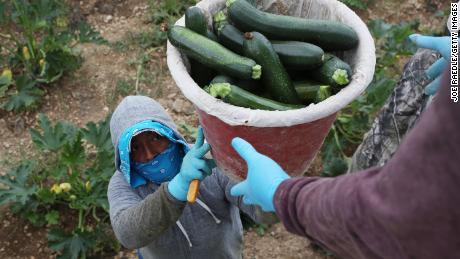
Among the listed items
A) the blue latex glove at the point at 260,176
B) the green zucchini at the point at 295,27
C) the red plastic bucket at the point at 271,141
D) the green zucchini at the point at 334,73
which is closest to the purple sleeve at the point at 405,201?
the blue latex glove at the point at 260,176

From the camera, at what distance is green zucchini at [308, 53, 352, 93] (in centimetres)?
175

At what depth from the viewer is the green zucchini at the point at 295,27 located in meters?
1.85

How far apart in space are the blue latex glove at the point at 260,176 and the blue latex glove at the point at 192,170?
298mm

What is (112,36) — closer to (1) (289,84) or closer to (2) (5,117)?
(2) (5,117)

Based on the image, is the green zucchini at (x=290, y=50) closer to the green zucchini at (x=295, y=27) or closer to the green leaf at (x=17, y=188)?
the green zucchini at (x=295, y=27)

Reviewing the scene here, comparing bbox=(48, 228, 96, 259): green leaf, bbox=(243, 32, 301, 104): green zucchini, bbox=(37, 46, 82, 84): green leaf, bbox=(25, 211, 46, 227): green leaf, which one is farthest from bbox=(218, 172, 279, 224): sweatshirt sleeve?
bbox=(37, 46, 82, 84): green leaf

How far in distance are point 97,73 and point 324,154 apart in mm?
2226

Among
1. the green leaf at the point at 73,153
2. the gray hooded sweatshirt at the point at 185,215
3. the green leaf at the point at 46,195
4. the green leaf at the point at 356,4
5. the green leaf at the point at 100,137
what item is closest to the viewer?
the gray hooded sweatshirt at the point at 185,215

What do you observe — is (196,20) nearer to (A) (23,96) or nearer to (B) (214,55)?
(B) (214,55)

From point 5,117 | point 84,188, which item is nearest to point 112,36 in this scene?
point 5,117

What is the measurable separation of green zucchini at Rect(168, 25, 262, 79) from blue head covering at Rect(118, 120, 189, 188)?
1.93 ft

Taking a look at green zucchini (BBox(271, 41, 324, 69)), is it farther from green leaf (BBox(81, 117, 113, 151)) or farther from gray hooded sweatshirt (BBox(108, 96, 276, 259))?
green leaf (BBox(81, 117, 113, 151))

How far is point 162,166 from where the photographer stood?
2.43m

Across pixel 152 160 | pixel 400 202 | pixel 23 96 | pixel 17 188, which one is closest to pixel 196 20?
pixel 152 160
